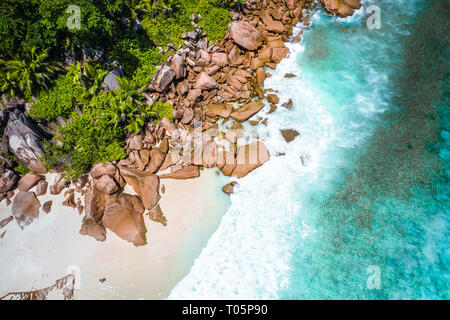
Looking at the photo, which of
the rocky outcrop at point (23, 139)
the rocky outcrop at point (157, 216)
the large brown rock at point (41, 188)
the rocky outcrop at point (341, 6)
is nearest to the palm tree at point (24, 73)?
the rocky outcrop at point (23, 139)

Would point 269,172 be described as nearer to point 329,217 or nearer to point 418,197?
point 329,217

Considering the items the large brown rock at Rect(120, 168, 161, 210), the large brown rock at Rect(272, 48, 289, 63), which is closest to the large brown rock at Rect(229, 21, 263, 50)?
the large brown rock at Rect(272, 48, 289, 63)

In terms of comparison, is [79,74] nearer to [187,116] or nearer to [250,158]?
[187,116]

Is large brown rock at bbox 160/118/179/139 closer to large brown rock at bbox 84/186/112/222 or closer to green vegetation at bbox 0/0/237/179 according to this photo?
green vegetation at bbox 0/0/237/179

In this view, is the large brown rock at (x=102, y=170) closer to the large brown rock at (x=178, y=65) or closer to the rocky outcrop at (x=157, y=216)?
the rocky outcrop at (x=157, y=216)

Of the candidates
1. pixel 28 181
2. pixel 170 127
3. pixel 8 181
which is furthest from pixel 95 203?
pixel 170 127
